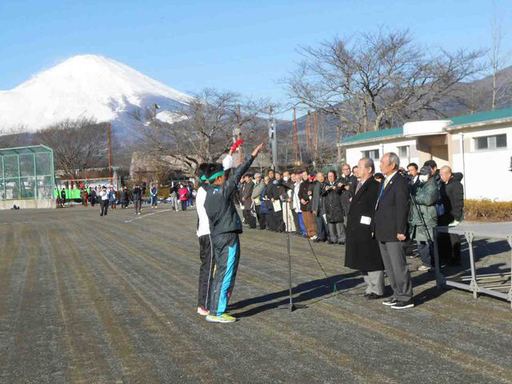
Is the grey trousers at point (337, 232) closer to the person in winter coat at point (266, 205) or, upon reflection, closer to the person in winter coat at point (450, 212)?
the person in winter coat at point (450, 212)

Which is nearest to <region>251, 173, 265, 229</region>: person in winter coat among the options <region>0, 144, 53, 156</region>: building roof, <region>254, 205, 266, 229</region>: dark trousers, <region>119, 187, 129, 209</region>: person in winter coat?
<region>254, 205, 266, 229</region>: dark trousers

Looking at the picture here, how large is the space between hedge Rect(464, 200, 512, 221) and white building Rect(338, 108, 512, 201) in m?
4.57

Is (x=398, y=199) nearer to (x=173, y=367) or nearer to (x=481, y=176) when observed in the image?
(x=173, y=367)

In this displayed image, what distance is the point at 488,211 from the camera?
2017cm

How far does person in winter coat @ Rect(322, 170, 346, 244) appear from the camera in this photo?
51.0 feet

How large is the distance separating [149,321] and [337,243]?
8.24 metres

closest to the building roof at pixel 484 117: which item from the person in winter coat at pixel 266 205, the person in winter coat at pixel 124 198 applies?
the person in winter coat at pixel 266 205

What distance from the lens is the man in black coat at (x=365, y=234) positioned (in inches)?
346

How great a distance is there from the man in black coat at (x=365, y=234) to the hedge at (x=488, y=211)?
11850mm

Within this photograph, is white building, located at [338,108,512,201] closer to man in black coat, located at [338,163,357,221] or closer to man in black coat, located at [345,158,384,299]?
man in black coat, located at [338,163,357,221]

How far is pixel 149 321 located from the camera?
8.30 meters

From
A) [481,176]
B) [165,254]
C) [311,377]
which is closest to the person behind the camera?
[311,377]

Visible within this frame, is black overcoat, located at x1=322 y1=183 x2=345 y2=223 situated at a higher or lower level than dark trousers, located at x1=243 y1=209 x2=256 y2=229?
higher

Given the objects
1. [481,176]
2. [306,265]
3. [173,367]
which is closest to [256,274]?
[306,265]
